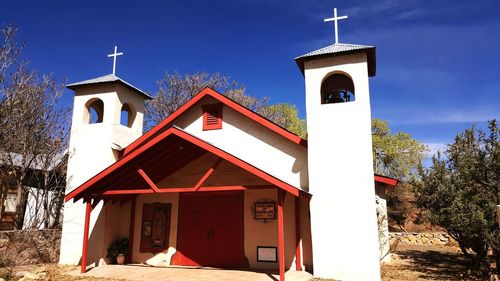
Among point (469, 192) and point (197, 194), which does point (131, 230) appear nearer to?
point (197, 194)

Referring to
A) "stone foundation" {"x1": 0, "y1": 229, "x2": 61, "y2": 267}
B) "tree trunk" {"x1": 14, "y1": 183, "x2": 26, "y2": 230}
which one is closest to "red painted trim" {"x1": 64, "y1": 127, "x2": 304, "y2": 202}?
"stone foundation" {"x1": 0, "y1": 229, "x2": 61, "y2": 267}

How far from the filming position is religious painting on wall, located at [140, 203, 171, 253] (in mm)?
13336

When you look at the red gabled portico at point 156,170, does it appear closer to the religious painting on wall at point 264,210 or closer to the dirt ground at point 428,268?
the religious painting on wall at point 264,210

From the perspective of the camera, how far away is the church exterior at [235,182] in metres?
10.4

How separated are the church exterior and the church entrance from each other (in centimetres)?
3

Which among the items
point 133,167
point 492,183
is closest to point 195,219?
point 133,167

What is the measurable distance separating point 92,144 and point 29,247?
448 centimetres

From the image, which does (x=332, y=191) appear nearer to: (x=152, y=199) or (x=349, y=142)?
(x=349, y=142)

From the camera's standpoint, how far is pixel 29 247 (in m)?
13.8

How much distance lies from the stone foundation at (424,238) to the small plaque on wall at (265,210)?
13.9 m

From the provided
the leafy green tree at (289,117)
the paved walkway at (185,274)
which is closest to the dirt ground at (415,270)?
the paved walkway at (185,274)

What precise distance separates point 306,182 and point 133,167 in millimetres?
5622

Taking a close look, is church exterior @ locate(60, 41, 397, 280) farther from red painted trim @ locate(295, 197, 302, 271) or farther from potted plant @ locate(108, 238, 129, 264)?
potted plant @ locate(108, 238, 129, 264)

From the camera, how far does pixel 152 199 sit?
543 inches
